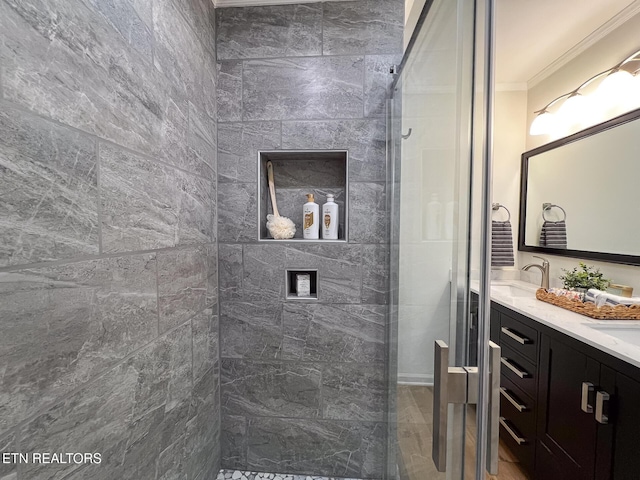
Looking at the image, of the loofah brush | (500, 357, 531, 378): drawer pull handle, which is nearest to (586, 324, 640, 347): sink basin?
(500, 357, 531, 378): drawer pull handle

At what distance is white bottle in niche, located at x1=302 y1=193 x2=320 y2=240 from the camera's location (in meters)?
1.39

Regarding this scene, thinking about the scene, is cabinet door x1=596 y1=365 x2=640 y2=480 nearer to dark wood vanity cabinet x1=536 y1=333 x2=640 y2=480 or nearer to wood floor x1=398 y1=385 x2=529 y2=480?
dark wood vanity cabinet x1=536 y1=333 x2=640 y2=480

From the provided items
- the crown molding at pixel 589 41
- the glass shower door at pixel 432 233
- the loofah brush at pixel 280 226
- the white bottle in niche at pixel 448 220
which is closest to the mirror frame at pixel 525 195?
the crown molding at pixel 589 41

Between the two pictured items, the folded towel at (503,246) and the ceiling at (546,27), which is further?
the folded towel at (503,246)

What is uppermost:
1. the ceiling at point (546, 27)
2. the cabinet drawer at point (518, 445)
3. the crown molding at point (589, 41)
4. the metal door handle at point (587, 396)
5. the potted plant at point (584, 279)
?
the ceiling at point (546, 27)

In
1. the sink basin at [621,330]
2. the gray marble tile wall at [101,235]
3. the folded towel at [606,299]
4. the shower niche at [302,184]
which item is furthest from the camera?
the shower niche at [302,184]

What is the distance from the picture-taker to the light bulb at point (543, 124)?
1.83 metres

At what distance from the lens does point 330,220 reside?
1.40m

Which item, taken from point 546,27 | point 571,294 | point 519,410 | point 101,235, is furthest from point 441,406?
point 546,27

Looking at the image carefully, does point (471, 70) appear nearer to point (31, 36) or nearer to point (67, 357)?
point (31, 36)

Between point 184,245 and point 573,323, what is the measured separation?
5.45 ft

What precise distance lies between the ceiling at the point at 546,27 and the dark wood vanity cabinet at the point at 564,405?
1.56 meters

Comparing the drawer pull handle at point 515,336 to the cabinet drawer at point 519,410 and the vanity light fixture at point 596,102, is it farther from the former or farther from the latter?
the vanity light fixture at point 596,102

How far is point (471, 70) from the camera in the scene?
610mm
